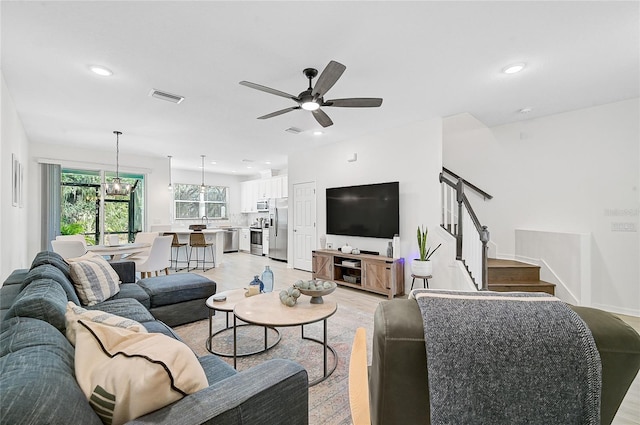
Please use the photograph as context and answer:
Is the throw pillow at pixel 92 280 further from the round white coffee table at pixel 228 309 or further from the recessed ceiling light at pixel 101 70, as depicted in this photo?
the recessed ceiling light at pixel 101 70

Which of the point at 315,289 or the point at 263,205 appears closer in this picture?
the point at 315,289

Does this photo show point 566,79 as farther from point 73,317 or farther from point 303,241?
point 303,241

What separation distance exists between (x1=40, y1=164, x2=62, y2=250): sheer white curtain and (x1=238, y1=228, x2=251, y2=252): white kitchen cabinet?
459cm

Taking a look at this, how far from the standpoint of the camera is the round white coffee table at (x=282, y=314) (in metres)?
2.07

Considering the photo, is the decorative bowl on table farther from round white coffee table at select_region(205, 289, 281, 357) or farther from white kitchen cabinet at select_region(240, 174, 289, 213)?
white kitchen cabinet at select_region(240, 174, 289, 213)

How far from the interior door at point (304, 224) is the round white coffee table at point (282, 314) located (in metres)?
3.63

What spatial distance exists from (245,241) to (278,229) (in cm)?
205

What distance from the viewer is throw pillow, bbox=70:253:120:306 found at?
254 centimetres

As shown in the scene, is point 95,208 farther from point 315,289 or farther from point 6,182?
point 315,289

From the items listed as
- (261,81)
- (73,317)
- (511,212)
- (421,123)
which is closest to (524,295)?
(73,317)

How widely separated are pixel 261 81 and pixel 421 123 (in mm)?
2504

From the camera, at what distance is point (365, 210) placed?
16.5ft

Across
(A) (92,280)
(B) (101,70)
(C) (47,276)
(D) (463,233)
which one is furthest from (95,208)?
(D) (463,233)

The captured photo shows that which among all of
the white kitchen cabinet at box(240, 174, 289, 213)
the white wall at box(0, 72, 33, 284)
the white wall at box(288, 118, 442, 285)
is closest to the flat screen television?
the white wall at box(288, 118, 442, 285)
